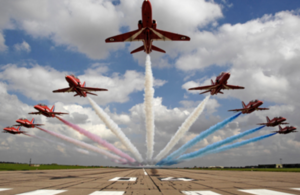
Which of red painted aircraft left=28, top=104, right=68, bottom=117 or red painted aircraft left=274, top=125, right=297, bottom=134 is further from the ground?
red painted aircraft left=28, top=104, right=68, bottom=117

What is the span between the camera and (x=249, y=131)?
2749 inches

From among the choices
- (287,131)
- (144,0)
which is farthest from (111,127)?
(287,131)

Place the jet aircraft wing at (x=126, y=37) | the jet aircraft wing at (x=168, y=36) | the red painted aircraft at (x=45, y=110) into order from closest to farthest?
the jet aircraft wing at (x=126, y=37), the jet aircraft wing at (x=168, y=36), the red painted aircraft at (x=45, y=110)

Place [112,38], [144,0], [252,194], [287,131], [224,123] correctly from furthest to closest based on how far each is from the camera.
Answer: [287,131]
[224,123]
[112,38]
[144,0]
[252,194]

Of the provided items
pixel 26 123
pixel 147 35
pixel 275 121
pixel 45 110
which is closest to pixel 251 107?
pixel 275 121

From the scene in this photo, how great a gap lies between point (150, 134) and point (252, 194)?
47720 millimetres

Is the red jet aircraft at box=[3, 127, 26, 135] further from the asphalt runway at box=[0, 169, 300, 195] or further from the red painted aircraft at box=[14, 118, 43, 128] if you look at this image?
the asphalt runway at box=[0, 169, 300, 195]

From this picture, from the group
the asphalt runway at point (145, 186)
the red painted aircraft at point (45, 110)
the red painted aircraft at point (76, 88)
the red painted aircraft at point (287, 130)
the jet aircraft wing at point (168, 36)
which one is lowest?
the asphalt runway at point (145, 186)

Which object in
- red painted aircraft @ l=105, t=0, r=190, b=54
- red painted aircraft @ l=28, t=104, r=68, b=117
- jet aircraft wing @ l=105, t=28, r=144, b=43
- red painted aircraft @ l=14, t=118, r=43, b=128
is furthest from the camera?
red painted aircraft @ l=14, t=118, r=43, b=128

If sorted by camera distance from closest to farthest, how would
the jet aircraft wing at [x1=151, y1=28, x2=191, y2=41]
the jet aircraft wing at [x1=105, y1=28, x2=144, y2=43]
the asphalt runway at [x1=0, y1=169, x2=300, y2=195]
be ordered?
the asphalt runway at [x1=0, y1=169, x2=300, y2=195] < the jet aircraft wing at [x1=105, y1=28, x2=144, y2=43] < the jet aircraft wing at [x1=151, y1=28, x2=191, y2=41]

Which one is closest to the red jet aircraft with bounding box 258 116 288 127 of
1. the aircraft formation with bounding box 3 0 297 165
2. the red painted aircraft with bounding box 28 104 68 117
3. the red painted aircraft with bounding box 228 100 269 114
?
the aircraft formation with bounding box 3 0 297 165

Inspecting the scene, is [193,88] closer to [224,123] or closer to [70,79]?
[224,123]

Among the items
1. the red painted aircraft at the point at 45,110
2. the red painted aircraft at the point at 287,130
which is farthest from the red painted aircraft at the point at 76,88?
the red painted aircraft at the point at 287,130

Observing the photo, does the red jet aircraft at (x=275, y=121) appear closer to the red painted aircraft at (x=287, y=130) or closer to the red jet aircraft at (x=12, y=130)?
the red painted aircraft at (x=287, y=130)
